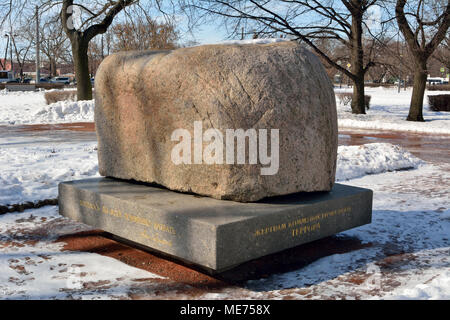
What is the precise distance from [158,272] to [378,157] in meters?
6.09

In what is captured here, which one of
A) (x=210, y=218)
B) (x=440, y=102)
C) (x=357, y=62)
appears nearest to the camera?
(x=210, y=218)

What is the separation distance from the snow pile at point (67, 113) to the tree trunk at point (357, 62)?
1031cm

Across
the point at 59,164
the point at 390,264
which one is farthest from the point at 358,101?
the point at 390,264

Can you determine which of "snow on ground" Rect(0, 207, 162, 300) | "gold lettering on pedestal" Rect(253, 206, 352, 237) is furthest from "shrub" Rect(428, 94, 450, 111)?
"snow on ground" Rect(0, 207, 162, 300)

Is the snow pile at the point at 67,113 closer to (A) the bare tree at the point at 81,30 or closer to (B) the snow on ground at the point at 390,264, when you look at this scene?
(A) the bare tree at the point at 81,30

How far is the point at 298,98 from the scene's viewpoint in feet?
13.3

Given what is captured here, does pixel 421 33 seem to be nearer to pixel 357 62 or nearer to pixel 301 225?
pixel 357 62

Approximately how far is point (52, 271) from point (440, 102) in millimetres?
24086

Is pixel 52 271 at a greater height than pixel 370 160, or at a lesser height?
lesser

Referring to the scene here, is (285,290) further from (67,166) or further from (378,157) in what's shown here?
(378,157)

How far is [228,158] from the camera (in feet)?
12.9

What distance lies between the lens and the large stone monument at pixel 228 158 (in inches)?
147

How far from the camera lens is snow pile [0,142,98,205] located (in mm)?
6121

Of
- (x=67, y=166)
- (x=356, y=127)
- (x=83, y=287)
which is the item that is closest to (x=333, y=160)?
(x=83, y=287)
